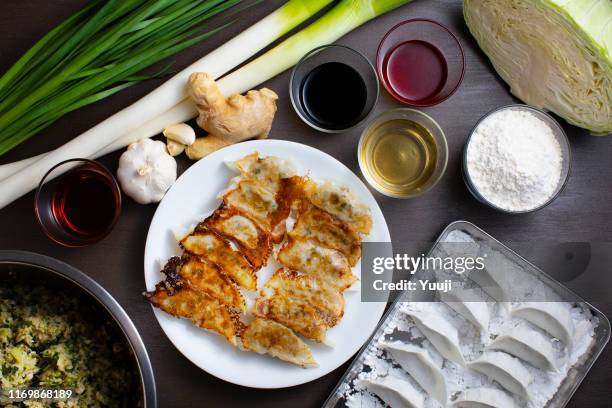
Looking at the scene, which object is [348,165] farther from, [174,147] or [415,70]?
[174,147]

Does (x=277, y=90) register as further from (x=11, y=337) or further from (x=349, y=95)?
(x=11, y=337)

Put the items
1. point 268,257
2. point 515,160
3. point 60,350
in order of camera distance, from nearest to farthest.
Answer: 1. point 60,350
2. point 515,160
3. point 268,257

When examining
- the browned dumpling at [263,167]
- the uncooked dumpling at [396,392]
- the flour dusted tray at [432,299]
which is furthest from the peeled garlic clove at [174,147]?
the uncooked dumpling at [396,392]

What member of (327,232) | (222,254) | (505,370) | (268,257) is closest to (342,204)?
(327,232)

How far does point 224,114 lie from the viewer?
73.0 inches

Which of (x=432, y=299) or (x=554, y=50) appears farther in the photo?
(x=432, y=299)

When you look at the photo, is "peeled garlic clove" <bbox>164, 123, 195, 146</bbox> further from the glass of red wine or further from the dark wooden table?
the glass of red wine

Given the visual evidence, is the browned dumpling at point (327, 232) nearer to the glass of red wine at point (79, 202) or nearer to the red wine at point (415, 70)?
the red wine at point (415, 70)

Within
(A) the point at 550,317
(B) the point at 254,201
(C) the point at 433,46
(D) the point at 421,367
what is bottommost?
(D) the point at 421,367

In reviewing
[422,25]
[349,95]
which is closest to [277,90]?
[349,95]

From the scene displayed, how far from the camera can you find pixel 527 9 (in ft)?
5.97

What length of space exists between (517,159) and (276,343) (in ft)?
3.31

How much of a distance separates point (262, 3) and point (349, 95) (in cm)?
47

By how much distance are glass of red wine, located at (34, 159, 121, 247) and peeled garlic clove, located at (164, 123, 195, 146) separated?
0.82 feet
